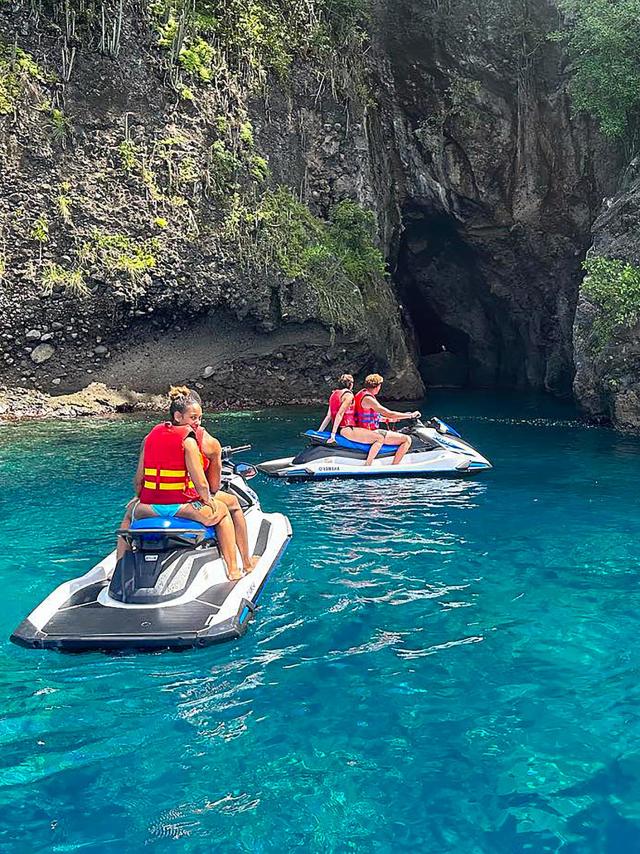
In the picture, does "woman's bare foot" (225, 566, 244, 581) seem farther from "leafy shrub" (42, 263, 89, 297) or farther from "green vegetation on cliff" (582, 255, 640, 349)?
"leafy shrub" (42, 263, 89, 297)

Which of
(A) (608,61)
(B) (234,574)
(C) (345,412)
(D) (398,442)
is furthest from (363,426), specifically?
(A) (608,61)

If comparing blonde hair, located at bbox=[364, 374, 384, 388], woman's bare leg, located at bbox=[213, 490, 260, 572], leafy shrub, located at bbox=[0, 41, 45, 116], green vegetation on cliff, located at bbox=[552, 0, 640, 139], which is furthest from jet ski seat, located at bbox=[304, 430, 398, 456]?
leafy shrub, located at bbox=[0, 41, 45, 116]

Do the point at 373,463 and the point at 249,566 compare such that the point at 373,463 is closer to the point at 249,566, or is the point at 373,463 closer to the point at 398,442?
the point at 398,442

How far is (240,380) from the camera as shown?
21.8m

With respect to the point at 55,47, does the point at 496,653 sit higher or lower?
lower

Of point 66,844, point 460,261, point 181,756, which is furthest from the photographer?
point 460,261

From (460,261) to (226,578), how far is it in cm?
2544

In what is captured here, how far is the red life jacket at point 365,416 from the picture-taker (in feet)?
40.3

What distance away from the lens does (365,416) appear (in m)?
12.3

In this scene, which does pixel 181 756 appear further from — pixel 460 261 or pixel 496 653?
pixel 460 261

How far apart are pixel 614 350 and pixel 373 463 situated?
7.32 m

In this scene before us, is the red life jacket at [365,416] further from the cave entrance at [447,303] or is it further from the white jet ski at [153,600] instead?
the cave entrance at [447,303]

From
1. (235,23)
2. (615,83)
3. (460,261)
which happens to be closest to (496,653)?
(615,83)

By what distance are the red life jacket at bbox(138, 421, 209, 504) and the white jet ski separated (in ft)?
0.74
